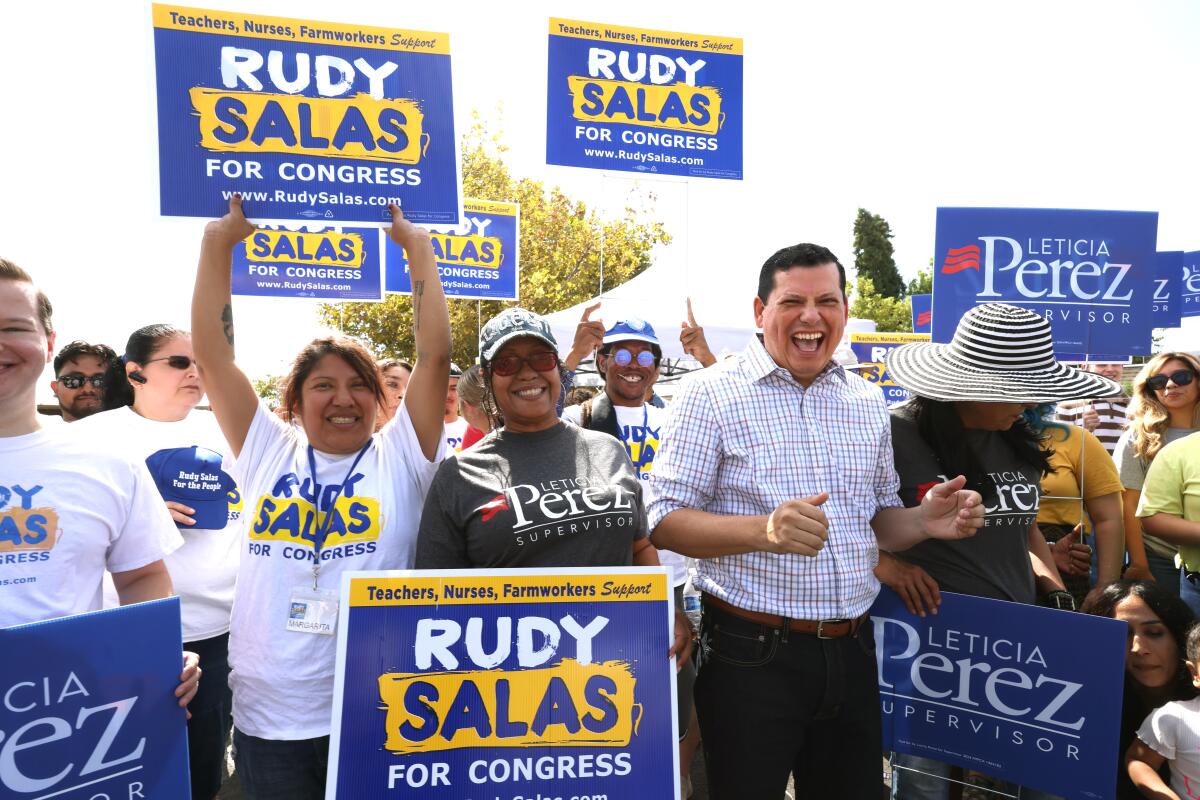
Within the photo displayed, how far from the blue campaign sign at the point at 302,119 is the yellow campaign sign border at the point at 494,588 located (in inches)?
54.5

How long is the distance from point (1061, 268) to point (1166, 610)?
80.9 inches

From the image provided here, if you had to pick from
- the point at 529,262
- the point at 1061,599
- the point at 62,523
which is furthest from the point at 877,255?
the point at 62,523

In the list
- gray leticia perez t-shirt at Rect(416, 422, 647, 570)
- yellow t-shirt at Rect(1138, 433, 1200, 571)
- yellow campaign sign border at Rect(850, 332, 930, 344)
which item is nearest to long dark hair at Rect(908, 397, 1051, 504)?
gray leticia perez t-shirt at Rect(416, 422, 647, 570)

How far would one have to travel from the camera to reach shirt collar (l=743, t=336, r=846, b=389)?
93.7 inches

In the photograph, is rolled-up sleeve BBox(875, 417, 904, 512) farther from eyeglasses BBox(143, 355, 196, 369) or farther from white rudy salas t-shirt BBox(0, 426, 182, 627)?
eyeglasses BBox(143, 355, 196, 369)

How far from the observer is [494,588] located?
7.02ft

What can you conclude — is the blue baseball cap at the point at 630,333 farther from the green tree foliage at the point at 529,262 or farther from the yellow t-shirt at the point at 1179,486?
the green tree foliage at the point at 529,262

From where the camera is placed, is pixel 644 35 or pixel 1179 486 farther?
pixel 644 35

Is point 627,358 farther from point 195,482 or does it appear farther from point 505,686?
point 505,686

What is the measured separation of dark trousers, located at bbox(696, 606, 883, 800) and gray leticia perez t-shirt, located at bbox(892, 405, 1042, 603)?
1.54ft

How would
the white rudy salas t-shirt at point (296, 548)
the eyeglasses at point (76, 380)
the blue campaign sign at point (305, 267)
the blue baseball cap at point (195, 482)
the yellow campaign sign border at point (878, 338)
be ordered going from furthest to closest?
the yellow campaign sign border at point (878, 338)
the blue campaign sign at point (305, 267)
the eyeglasses at point (76, 380)
the blue baseball cap at point (195, 482)
the white rudy salas t-shirt at point (296, 548)

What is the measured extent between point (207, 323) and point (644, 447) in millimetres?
2187

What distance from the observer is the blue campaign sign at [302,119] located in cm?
271

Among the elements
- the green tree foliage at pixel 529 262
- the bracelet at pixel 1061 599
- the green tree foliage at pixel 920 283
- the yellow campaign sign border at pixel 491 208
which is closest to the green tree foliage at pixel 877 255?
the green tree foliage at pixel 920 283
